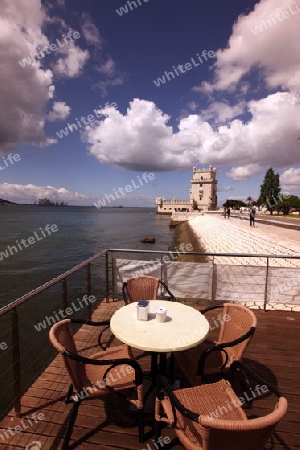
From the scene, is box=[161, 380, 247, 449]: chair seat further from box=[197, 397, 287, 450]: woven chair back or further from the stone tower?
the stone tower

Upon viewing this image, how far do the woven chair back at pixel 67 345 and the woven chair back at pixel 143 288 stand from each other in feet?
5.92

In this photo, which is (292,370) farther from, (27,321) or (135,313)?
(27,321)

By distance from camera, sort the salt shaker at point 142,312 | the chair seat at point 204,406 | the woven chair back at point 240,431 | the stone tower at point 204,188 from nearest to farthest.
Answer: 1. the woven chair back at point 240,431
2. the chair seat at point 204,406
3. the salt shaker at point 142,312
4. the stone tower at point 204,188

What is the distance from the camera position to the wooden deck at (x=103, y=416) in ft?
8.45

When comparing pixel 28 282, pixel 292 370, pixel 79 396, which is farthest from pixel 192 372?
pixel 28 282

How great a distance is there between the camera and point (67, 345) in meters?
2.72

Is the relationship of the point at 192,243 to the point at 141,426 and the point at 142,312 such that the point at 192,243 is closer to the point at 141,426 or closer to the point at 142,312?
the point at 142,312

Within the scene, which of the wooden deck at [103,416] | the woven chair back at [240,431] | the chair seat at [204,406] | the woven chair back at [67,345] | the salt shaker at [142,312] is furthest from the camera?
the salt shaker at [142,312]

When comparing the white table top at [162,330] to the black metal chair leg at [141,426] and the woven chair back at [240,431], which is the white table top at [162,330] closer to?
the black metal chair leg at [141,426]

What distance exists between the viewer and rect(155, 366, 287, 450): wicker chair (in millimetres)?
1572

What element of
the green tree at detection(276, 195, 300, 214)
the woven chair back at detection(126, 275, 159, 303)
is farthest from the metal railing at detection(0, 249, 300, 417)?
the green tree at detection(276, 195, 300, 214)

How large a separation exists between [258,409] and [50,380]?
106 inches

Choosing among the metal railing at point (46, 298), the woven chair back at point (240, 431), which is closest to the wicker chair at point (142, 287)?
the metal railing at point (46, 298)

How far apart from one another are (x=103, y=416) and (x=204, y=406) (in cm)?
123
